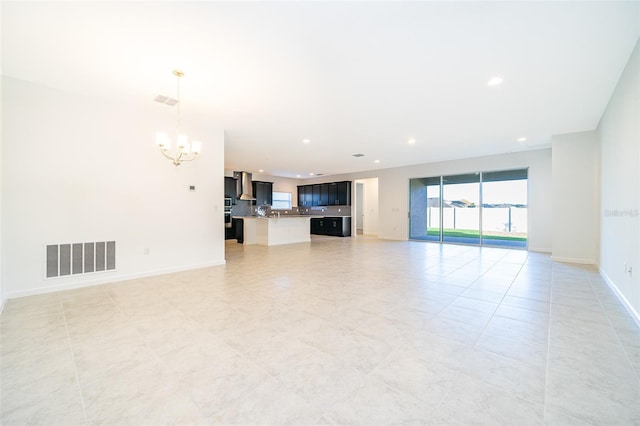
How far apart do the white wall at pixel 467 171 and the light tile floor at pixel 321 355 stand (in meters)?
3.89

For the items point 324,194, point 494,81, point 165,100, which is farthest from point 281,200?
point 494,81

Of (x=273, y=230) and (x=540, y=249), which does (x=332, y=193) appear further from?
(x=540, y=249)

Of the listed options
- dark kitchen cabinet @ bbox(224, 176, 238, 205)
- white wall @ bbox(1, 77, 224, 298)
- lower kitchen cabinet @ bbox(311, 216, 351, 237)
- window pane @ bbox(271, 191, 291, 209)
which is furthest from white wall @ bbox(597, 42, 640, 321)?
window pane @ bbox(271, 191, 291, 209)

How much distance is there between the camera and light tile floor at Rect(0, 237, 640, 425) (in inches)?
58.4

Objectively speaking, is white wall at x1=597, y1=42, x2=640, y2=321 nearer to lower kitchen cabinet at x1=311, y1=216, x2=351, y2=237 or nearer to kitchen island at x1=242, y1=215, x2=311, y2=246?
kitchen island at x1=242, y1=215, x2=311, y2=246

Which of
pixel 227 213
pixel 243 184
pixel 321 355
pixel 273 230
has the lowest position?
pixel 321 355

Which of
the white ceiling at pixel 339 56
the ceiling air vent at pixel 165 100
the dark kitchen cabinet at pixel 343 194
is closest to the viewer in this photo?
the white ceiling at pixel 339 56

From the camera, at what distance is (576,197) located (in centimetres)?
558

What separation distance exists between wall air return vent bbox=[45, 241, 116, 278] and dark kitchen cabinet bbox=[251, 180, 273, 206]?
714cm

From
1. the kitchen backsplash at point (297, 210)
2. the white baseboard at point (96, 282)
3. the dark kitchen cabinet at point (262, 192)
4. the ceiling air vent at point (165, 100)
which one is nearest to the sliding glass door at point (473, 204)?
the kitchen backsplash at point (297, 210)

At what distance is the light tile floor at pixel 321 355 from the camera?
148 cm

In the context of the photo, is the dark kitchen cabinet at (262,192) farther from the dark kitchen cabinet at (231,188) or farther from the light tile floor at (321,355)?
the light tile floor at (321,355)

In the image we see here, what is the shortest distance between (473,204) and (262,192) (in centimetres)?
818

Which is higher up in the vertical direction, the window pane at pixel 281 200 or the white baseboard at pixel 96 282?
the window pane at pixel 281 200
